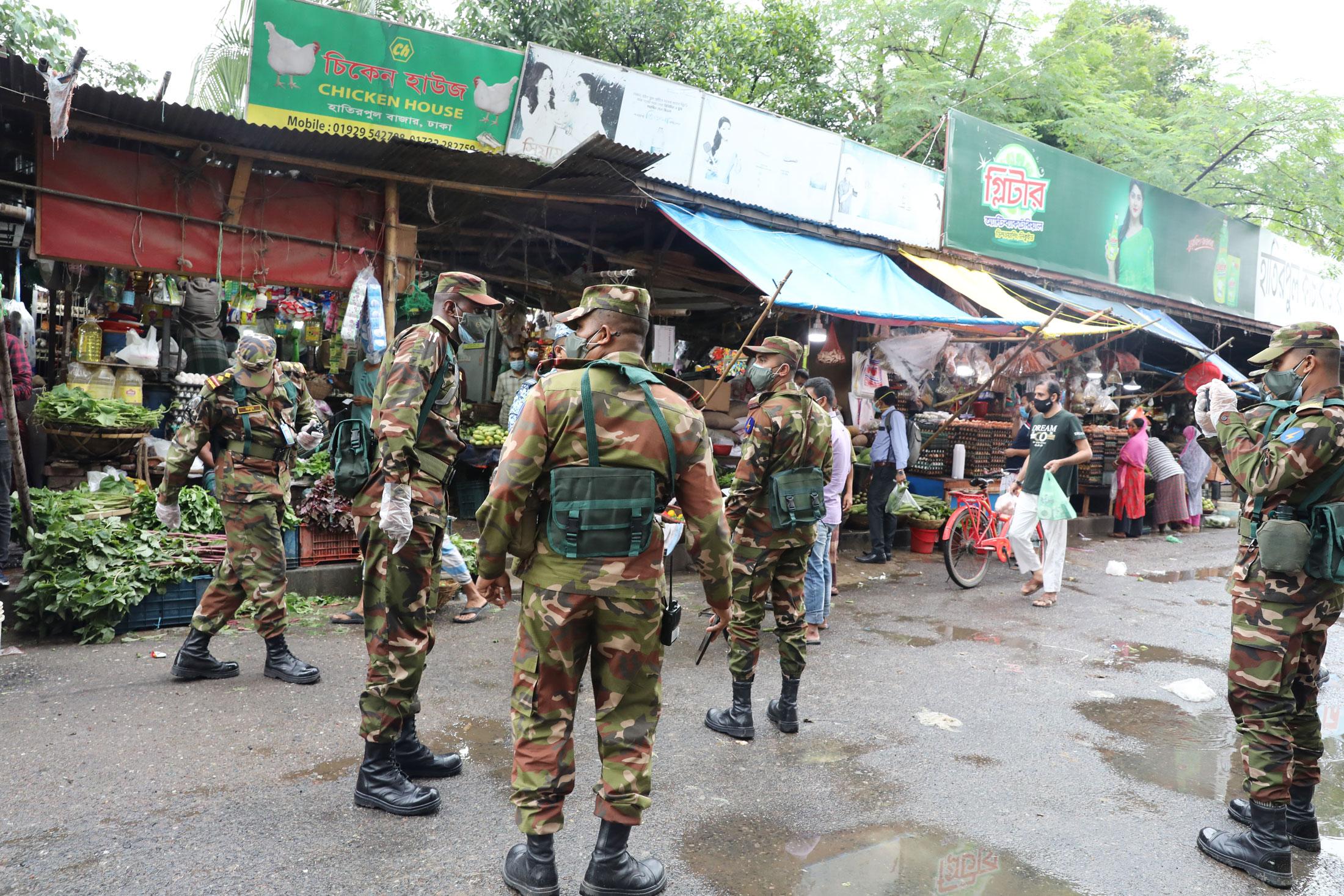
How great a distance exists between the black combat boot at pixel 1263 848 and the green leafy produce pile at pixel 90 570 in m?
6.47

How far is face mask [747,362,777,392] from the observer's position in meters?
5.00

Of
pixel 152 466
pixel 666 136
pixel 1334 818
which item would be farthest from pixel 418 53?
pixel 1334 818

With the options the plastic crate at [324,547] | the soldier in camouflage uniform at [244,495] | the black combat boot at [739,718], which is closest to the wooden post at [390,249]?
the plastic crate at [324,547]

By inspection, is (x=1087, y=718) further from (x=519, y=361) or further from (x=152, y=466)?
(x=152, y=466)

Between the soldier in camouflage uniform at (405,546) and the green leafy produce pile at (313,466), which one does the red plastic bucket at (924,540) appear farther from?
the soldier in camouflage uniform at (405,546)

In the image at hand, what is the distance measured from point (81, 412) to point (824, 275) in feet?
24.4

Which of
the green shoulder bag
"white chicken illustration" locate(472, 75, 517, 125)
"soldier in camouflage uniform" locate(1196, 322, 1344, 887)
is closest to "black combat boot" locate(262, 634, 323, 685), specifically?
the green shoulder bag

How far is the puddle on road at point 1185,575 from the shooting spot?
1016 centimetres

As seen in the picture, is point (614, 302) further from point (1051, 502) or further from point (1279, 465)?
point (1051, 502)

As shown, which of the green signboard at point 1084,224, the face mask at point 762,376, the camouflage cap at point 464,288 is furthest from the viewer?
the green signboard at point 1084,224

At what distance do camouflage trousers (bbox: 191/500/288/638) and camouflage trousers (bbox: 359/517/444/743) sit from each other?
1.62 m

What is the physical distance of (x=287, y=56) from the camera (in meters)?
7.75

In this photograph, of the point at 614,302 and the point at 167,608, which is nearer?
the point at 614,302

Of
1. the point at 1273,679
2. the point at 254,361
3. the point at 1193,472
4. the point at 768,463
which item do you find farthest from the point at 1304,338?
the point at 1193,472
